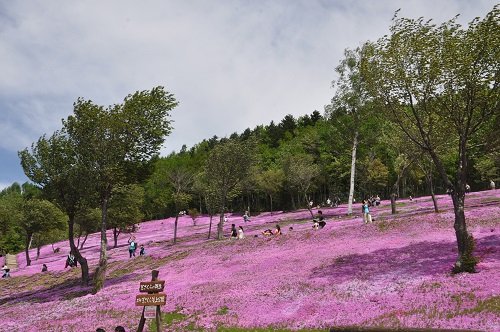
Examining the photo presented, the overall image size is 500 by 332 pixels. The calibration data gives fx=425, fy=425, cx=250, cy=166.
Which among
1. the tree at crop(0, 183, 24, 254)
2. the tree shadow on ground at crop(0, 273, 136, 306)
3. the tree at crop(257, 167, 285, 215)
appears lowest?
the tree shadow on ground at crop(0, 273, 136, 306)

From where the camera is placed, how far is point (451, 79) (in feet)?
77.6

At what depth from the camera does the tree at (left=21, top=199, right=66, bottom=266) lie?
229 ft

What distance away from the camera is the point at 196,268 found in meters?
35.1

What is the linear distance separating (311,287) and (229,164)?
35.1m

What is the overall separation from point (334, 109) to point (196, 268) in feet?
107

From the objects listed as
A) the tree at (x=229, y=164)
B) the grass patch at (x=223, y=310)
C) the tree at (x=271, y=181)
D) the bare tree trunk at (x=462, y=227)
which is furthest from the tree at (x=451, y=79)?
the tree at (x=271, y=181)

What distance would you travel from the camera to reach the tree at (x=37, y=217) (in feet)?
229

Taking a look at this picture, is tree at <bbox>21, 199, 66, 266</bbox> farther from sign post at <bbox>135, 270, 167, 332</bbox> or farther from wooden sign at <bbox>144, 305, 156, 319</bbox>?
wooden sign at <bbox>144, 305, 156, 319</bbox>

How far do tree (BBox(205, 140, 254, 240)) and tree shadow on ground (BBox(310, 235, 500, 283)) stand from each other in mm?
29758

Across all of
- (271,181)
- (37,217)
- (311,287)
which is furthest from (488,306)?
(271,181)

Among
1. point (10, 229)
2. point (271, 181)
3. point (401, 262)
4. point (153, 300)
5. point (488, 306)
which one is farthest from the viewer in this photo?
point (10, 229)

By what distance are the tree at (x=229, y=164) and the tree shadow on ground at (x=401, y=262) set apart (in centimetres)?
2976

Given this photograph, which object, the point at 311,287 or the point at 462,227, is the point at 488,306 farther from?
the point at 311,287

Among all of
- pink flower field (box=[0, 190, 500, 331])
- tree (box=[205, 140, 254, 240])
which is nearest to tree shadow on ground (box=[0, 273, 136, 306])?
pink flower field (box=[0, 190, 500, 331])
